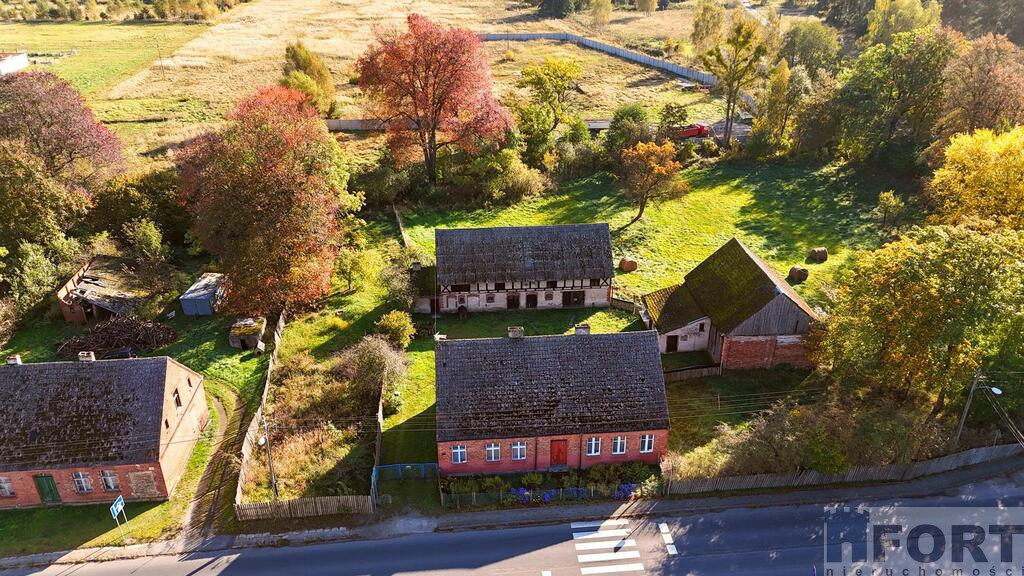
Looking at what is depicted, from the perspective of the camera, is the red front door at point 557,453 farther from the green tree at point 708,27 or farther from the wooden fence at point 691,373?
the green tree at point 708,27

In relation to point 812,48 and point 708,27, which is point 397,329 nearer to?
point 812,48

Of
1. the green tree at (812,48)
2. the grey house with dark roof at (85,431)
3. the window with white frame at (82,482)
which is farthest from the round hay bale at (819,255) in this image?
the window with white frame at (82,482)

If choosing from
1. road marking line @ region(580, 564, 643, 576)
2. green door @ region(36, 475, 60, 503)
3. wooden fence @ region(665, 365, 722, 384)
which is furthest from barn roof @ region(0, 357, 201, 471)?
wooden fence @ region(665, 365, 722, 384)

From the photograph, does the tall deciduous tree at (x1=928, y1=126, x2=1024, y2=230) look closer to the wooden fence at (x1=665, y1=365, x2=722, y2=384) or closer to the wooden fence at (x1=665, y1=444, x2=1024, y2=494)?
the wooden fence at (x1=665, y1=444, x2=1024, y2=494)

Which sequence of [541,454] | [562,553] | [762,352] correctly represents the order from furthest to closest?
[762,352] → [541,454] → [562,553]

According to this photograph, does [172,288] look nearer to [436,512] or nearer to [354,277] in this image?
[354,277]
